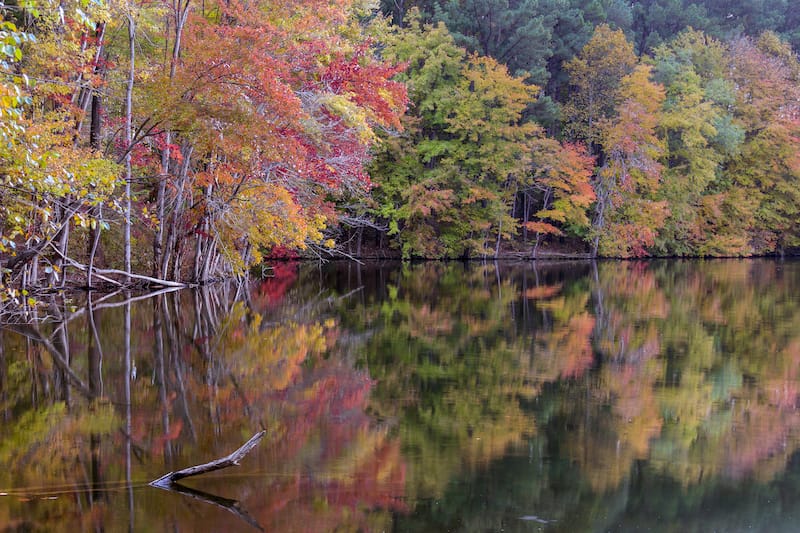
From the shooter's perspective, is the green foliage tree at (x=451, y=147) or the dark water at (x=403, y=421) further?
the green foliage tree at (x=451, y=147)

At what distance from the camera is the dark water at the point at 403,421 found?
504 cm

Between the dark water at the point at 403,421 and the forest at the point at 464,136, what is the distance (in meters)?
5.13

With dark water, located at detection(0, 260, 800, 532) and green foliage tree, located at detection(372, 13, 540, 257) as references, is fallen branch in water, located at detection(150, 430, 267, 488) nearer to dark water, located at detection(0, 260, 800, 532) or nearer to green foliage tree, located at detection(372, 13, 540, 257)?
dark water, located at detection(0, 260, 800, 532)

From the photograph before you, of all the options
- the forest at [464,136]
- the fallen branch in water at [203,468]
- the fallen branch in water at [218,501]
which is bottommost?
the fallen branch in water at [218,501]

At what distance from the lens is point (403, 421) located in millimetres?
7109

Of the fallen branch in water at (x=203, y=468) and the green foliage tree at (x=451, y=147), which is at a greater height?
the green foliage tree at (x=451, y=147)

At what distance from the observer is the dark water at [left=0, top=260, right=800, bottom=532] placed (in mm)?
5035

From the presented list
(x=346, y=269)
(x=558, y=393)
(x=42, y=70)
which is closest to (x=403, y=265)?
(x=346, y=269)

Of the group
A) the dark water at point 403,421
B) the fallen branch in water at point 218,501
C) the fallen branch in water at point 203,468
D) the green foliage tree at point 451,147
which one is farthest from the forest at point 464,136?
the fallen branch in water at point 218,501

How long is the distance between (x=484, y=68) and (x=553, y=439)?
1174 inches

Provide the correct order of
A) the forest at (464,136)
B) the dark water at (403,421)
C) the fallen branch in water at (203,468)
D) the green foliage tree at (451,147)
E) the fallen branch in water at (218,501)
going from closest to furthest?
1. the fallen branch in water at (218,501)
2. the dark water at (403,421)
3. the fallen branch in water at (203,468)
4. the forest at (464,136)
5. the green foliage tree at (451,147)

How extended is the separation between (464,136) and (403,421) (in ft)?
91.9

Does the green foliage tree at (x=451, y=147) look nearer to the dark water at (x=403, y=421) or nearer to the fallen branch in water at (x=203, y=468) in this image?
the dark water at (x=403, y=421)

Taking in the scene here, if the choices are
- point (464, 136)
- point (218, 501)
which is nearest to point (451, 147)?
point (464, 136)
